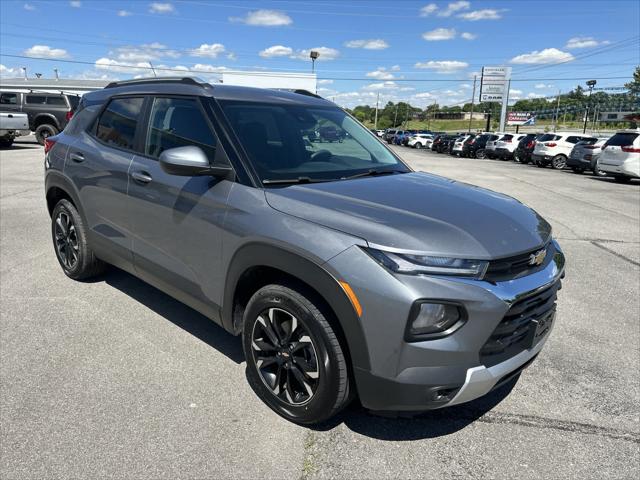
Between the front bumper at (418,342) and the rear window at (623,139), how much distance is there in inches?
647

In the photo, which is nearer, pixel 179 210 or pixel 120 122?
pixel 179 210

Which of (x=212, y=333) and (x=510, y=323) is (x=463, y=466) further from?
(x=212, y=333)

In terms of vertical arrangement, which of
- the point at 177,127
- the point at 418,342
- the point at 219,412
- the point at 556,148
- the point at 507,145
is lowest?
the point at 507,145

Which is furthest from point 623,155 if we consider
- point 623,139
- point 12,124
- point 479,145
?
point 12,124

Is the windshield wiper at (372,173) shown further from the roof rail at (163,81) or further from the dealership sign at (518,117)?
the dealership sign at (518,117)

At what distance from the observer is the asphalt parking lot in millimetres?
2480

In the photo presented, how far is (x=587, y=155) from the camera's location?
2000 cm

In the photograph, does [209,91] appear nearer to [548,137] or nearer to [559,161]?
[559,161]

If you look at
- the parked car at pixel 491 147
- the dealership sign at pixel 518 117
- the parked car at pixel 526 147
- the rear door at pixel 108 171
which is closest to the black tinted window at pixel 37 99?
the rear door at pixel 108 171

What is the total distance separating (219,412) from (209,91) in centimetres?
204

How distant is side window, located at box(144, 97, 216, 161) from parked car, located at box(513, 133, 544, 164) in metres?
25.8

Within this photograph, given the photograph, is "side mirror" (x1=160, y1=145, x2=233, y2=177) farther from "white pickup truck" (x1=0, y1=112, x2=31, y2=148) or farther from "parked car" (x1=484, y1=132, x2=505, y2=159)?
"parked car" (x1=484, y1=132, x2=505, y2=159)

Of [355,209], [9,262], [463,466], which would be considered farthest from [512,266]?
[9,262]

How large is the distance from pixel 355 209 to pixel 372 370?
79 cm
